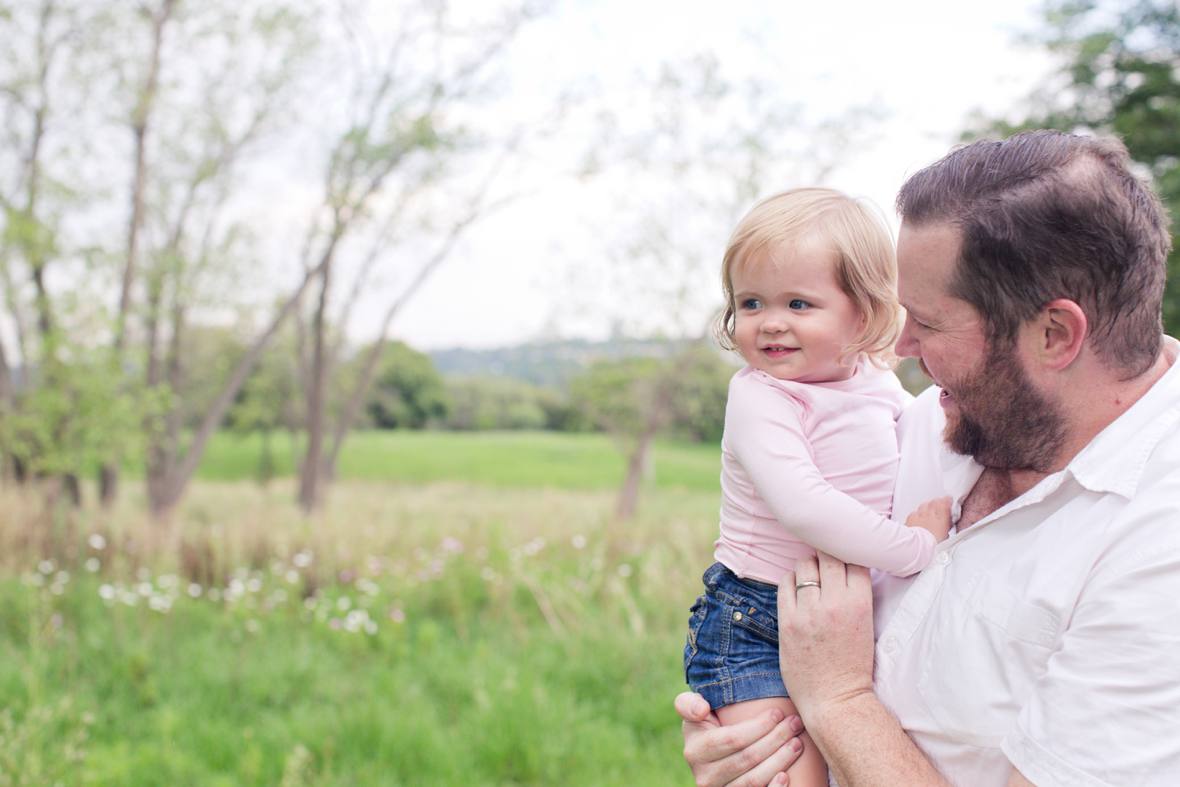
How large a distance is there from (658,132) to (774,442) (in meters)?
12.6

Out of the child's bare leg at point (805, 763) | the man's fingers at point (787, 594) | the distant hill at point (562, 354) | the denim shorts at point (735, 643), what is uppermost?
the distant hill at point (562, 354)

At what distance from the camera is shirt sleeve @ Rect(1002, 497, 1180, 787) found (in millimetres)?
1289

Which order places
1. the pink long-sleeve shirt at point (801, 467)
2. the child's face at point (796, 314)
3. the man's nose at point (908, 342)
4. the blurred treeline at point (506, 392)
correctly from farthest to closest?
the blurred treeline at point (506, 392) → the child's face at point (796, 314) → the pink long-sleeve shirt at point (801, 467) → the man's nose at point (908, 342)

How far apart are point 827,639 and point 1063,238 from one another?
76cm

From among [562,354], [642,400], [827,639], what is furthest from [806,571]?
[562,354]

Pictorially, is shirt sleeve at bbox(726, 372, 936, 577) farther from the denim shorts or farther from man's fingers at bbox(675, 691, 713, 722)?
man's fingers at bbox(675, 691, 713, 722)

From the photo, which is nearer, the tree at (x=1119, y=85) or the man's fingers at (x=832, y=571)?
the man's fingers at (x=832, y=571)

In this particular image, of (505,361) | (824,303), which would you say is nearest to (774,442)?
(824,303)

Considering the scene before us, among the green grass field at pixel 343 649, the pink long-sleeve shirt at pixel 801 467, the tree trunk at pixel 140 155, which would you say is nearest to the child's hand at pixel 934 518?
the pink long-sleeve shirt at pixel 801 467

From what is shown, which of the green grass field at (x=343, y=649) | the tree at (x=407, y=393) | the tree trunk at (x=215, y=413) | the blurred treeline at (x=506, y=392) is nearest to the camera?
the green grass field at (x=343, y=649)

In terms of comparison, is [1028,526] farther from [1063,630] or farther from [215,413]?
[215,413]

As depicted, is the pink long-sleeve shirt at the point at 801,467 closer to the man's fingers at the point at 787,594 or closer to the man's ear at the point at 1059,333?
the man's fingers at the point at 787,594

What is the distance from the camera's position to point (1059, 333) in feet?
5.12

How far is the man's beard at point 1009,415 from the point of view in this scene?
161 cm
